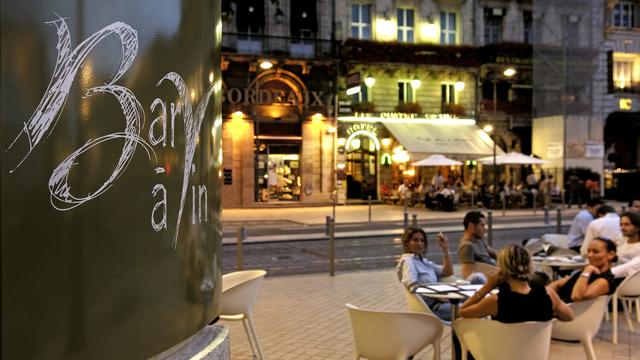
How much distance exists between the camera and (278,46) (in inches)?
1187

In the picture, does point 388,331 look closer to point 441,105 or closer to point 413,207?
point 413,207

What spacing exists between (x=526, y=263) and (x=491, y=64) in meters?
30.4

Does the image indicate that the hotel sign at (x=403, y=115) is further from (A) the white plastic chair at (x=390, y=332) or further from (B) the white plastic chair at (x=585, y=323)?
(A) the white plastic chair at (x=390, y=332)

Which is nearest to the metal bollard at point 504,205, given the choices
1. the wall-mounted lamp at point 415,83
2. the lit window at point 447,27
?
the wall-mounted lamp at point 415,83

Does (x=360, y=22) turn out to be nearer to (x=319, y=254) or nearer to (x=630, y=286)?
(x=319, y=254)

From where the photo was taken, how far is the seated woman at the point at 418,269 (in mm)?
6129

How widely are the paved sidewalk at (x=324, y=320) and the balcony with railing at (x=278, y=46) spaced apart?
20272 millimetres

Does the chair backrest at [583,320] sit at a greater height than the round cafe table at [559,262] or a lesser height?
lesser

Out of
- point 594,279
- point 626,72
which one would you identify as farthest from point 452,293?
point 626,72

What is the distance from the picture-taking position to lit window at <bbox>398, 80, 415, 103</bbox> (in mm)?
33000

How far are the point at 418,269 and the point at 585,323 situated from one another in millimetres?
→ 1615

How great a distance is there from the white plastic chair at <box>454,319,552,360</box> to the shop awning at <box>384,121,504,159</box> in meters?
24.8

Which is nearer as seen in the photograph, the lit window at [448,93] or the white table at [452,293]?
the white table at [452,293]

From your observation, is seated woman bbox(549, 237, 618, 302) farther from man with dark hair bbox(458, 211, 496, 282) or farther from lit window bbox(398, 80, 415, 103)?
lit window bbox(398, 80, 415, 103)
